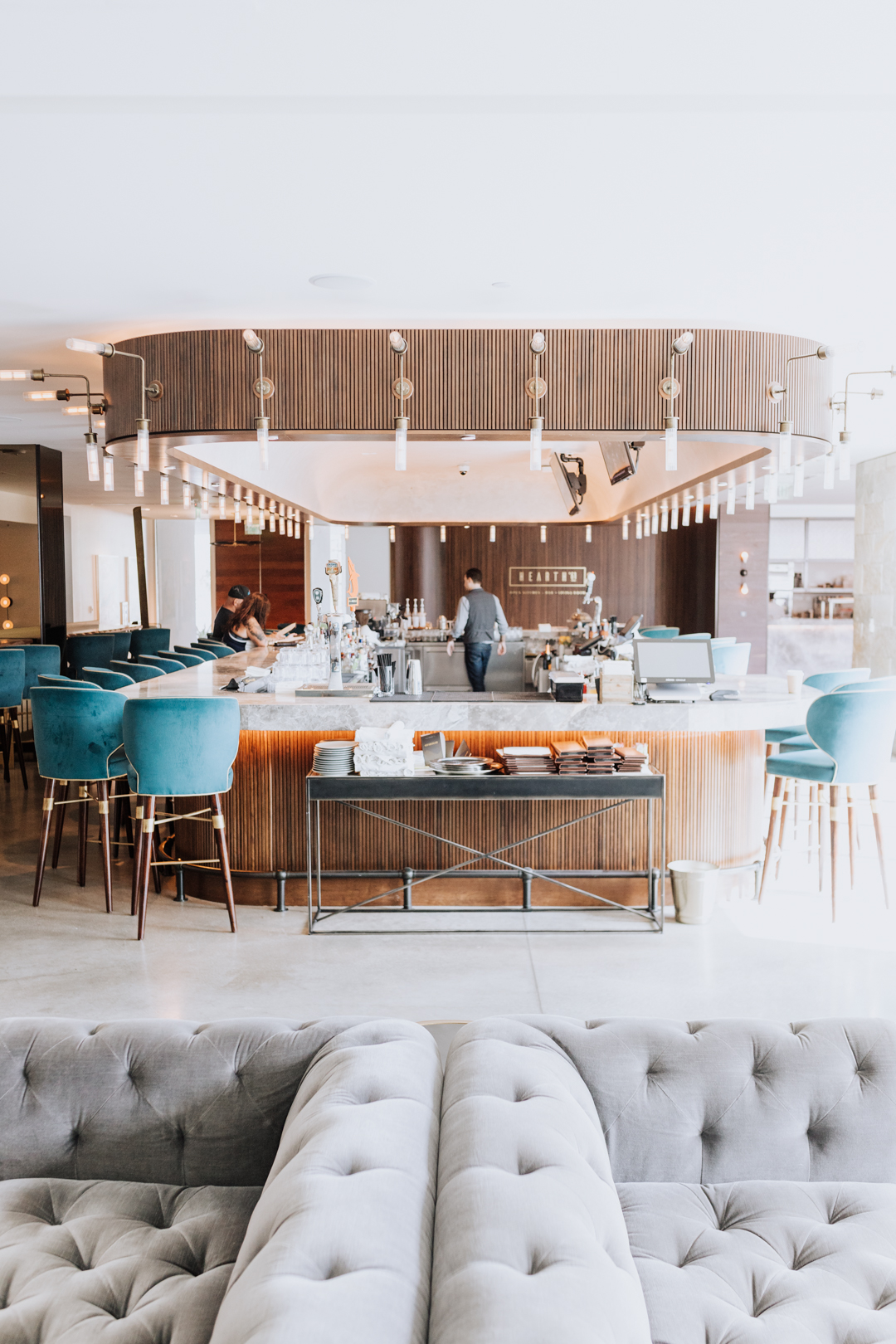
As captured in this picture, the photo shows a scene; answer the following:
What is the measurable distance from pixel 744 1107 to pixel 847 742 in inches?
139

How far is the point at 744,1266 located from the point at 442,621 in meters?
12.9

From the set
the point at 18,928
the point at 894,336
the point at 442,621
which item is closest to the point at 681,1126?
the point at 18,928

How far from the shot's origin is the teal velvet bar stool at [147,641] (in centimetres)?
1171

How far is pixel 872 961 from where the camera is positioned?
456 cm

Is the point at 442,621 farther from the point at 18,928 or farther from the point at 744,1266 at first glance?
the point at 744,1266

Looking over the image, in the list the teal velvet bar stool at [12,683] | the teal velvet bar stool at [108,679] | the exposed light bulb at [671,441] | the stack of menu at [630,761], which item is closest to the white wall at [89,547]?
the teal velvet bar stool at [12,683]

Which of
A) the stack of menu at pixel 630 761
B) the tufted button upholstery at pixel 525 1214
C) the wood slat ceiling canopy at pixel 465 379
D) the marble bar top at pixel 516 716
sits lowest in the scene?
the tufted button upholstery at pixel 525 1214

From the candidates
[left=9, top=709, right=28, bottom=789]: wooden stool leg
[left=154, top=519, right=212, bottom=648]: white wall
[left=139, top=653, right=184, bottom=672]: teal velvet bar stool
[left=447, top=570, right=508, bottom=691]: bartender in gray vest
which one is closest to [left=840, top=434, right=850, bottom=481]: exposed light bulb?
[left=139, top=653, right=184, bottom=672]: teal velvet bar stool

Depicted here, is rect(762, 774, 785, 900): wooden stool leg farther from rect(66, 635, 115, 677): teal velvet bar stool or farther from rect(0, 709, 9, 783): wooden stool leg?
rect(66, 635, 115, 677): teal velvet bar stool

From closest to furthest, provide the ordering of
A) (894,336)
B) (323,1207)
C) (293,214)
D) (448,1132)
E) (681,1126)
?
(323,1207)
(448,1132)
(681,1126)
(293,214)
(894,336)

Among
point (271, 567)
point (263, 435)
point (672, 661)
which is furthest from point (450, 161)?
point (271, 567)

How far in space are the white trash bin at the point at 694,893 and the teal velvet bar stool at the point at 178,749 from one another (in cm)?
226

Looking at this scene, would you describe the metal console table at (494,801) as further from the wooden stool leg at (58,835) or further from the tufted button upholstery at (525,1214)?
the tufted button upholstery at (525,1214)

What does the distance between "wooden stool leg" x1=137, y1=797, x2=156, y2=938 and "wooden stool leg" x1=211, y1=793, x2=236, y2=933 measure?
30 cm
